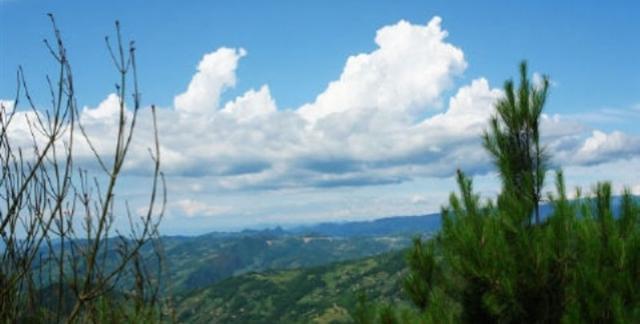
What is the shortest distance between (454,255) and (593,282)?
213 cm

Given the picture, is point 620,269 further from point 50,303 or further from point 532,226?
point 50,303

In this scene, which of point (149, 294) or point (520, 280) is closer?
point (149, 294)

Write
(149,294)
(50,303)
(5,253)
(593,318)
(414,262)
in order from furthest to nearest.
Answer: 1. (414,262)
2. (593,318)
3. (149,294)
4. (50,303)
5. (5,253)

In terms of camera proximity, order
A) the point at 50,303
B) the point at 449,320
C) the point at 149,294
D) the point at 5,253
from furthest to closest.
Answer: the point at 449,320
the point at 149,294
the point at 50,303
the point at 5,253

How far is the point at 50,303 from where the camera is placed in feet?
15.9

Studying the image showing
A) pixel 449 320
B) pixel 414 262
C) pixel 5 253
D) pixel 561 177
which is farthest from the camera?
pixel 414 262

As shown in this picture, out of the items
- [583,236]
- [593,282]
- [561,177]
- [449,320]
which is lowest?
[449,320]

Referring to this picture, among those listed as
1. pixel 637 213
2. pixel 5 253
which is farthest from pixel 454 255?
pixel 5 253

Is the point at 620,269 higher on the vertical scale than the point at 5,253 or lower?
lower

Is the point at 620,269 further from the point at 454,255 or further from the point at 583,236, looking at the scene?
the point at 454,255

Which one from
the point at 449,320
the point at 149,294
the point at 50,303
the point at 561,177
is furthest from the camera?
the point at 561,177

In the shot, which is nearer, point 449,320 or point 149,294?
point 149,294

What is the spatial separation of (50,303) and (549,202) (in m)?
7.59

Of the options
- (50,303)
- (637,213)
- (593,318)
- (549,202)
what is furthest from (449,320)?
(50,303)
